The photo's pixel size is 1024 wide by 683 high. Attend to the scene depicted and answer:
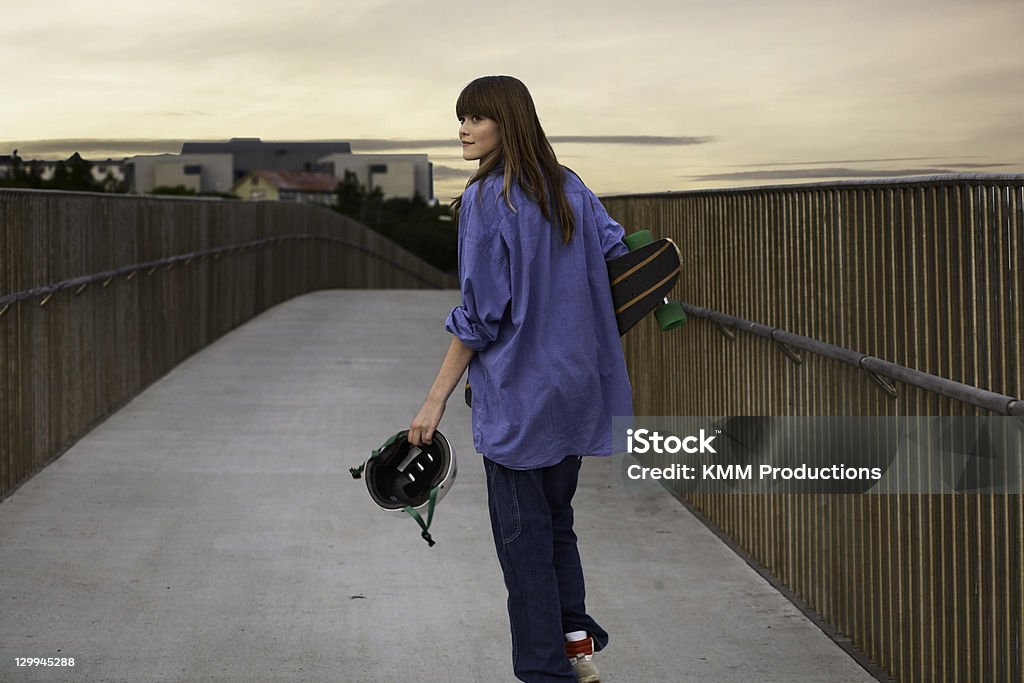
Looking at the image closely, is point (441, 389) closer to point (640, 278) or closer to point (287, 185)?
point (640, 278)

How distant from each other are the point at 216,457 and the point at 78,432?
1.23 metres

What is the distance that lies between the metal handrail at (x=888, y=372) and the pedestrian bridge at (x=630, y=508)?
1 centimetres

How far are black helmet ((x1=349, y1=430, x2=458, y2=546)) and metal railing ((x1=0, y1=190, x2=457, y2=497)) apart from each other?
388 centimetres

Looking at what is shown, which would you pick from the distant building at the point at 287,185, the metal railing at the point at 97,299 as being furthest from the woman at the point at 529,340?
the distant building at the point at 287,185

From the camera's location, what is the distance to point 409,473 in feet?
14.2

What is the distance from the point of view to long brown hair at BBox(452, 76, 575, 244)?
389cm

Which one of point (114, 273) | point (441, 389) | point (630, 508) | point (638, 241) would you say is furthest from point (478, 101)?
point (114, 273)

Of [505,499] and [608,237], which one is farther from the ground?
[608,237]

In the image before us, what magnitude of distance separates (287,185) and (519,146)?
11265cm

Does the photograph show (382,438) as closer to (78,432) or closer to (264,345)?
(78,432)

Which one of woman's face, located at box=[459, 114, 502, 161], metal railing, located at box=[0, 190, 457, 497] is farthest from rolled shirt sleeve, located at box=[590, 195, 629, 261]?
metal railing, located at box=[0, 190, 457, 497]

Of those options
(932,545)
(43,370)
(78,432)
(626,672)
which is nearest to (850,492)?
(932,545)

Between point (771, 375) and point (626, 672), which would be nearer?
point (626, 672)

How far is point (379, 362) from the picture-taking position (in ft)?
45.2
